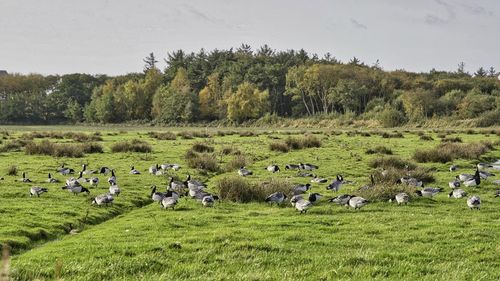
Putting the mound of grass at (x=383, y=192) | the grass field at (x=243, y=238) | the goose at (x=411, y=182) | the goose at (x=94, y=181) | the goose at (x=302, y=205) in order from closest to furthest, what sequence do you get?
the grass field at (x=243, y=238), the goose at (x=302, y=205), the mound of grass at (x=383, y=192), the goose at (x=411, y=182), the goose at (x=94, y=181)

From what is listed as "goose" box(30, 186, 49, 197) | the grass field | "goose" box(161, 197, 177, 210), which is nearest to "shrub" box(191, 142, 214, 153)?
the grass field

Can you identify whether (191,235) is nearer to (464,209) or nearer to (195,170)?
(464,209)

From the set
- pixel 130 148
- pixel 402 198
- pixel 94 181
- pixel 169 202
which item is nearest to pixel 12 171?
pixel 94 181

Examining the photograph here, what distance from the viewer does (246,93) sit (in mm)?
120000

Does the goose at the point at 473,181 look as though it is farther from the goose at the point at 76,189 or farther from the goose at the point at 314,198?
the goose at the point at 76,189

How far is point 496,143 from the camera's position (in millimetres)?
51594

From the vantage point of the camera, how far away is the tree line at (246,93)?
107562 mm

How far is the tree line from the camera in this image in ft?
353

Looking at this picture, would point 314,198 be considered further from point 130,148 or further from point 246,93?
point 246,93

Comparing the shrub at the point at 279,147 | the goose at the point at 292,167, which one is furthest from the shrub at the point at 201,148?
the goose at the point at 292,167

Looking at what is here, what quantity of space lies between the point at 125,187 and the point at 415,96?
85.1 metres

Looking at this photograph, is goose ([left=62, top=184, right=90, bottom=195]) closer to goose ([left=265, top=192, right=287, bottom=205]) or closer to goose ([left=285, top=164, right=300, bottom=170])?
goose ([left=265, top=192, right=287, bottom=205])

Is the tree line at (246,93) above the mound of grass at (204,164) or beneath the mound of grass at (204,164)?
above

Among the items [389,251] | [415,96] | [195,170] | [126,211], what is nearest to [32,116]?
[415,96]
